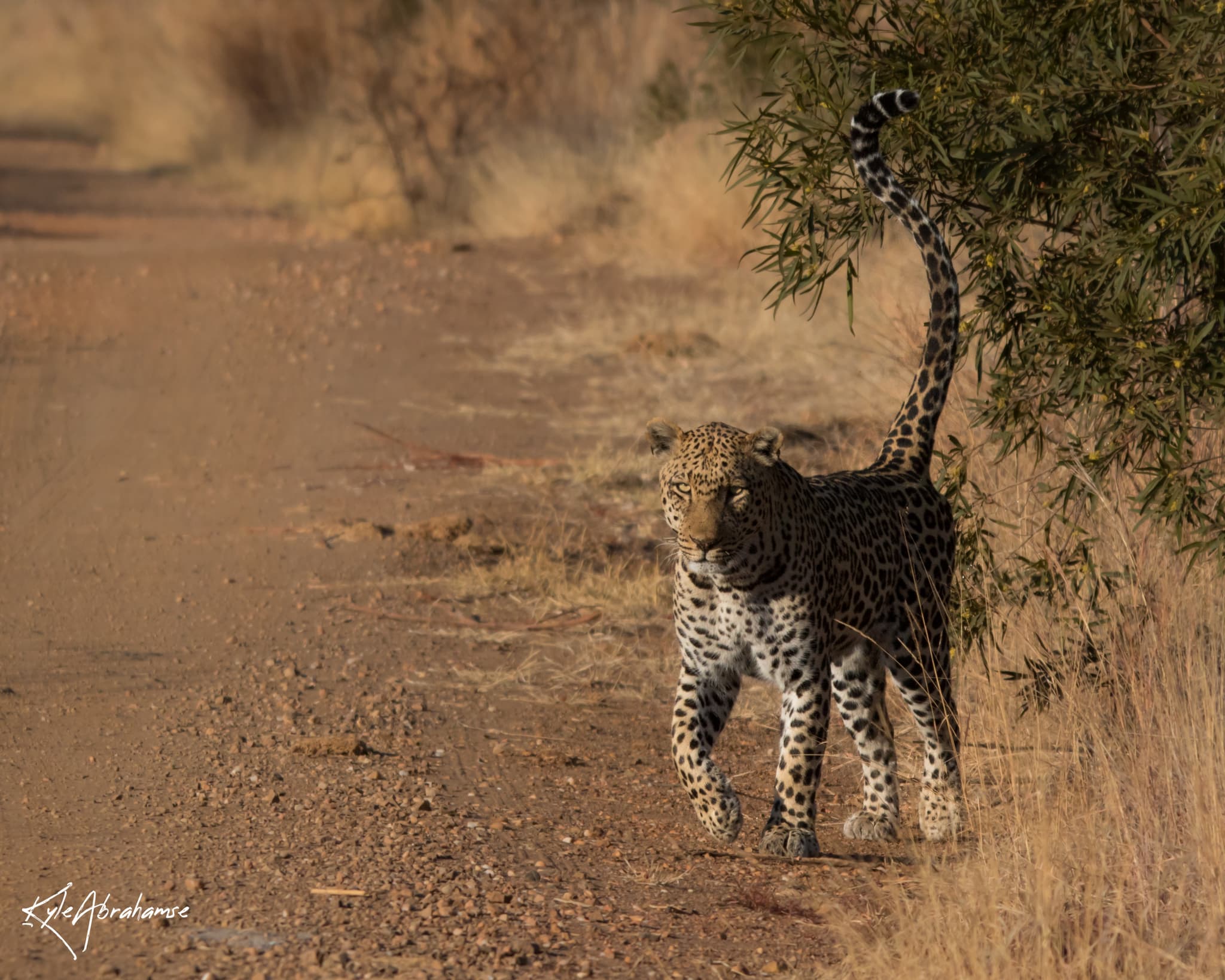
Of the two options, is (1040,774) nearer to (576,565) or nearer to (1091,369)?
(1091,369)

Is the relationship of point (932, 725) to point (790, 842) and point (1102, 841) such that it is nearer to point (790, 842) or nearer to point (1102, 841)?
point (790, 842)

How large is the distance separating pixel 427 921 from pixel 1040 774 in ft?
5.99

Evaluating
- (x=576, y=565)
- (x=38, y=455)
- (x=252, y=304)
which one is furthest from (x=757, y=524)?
(x=252, y=304)

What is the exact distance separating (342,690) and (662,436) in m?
2.09

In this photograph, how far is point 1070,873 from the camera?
438 cm

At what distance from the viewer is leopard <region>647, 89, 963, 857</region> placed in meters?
4.95

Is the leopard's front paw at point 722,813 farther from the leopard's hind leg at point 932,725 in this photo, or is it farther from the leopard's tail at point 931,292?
the leopard's tail at point 931,292

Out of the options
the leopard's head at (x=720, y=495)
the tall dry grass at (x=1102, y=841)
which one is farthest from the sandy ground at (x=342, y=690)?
the leopard's head at (x=720, y=495)

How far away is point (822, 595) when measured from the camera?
5086 millimetres

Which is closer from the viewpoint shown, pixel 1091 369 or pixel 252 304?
pixel 1091 369

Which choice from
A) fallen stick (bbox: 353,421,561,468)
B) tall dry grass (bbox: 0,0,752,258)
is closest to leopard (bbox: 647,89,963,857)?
fallen stick (bbox: 353,421,561,468)

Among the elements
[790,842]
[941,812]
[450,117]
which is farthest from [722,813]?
[450,117]

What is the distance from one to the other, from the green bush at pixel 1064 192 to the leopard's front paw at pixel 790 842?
115 cm

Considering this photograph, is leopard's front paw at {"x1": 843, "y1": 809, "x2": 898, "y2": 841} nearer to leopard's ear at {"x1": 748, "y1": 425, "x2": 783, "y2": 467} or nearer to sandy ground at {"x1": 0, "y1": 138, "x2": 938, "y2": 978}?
sandy ground at {"x1": 0, "y1": 138, "x2": 938, "y2": 978}
